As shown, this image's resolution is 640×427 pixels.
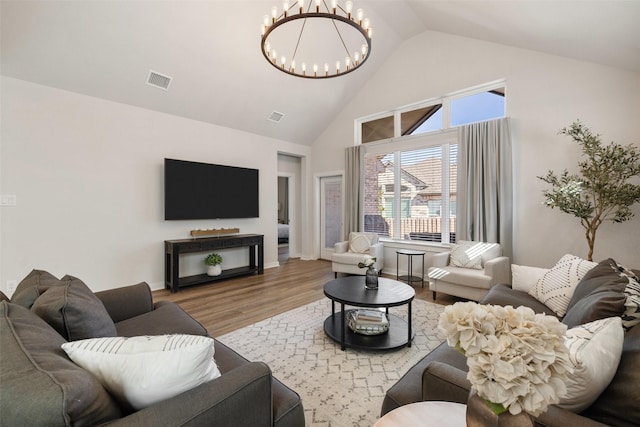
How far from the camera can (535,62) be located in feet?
12.8

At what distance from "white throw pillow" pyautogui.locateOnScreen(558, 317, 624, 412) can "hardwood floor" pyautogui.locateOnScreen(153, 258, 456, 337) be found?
2.76 m

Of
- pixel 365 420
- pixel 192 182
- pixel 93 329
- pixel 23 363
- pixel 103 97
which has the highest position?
pixel 103 97

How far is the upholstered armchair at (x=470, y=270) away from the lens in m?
3.46

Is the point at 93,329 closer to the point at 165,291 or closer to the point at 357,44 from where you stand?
the point at 165,291

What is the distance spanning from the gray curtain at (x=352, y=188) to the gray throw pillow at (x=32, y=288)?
4.85 metres

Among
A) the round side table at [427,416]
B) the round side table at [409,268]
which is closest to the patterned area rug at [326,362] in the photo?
the round side table at [427,416]

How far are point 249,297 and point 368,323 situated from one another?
201 cm

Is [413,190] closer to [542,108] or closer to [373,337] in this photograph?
[542,108]

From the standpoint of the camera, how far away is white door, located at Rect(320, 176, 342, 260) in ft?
21.9

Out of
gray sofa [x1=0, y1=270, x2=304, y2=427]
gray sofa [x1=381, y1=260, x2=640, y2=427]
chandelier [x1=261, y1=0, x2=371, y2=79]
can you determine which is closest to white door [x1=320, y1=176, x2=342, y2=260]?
chandelier [x1=261, y1=0, x2=371, y2=79]

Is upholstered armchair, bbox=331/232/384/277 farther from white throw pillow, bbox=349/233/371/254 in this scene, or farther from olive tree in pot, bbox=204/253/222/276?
olive tree in pot, bbox=204/253/222/276

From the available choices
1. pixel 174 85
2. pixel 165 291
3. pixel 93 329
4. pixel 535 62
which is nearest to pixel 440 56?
pixel 535 62

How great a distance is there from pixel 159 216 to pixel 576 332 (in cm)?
496

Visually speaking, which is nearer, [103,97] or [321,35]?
[103,97]
